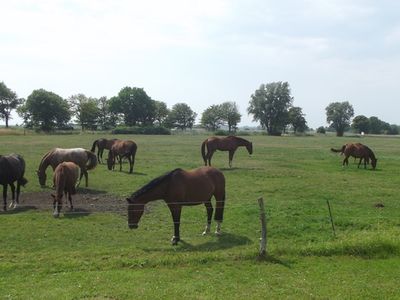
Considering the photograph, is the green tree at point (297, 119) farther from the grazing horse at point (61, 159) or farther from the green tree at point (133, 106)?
the grazing horse at point (61, 159)

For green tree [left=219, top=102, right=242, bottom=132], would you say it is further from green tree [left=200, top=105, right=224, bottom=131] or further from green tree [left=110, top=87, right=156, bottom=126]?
green tree [left=110, top=87, right=156, bottom=126]

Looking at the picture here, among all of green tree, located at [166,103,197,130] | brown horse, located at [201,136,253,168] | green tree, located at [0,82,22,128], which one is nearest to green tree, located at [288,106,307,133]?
green tree, located at [166,103,197,130]

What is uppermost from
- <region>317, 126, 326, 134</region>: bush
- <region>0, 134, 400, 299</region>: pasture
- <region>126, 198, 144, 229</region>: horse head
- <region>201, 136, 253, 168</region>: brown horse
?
<region>317, 126, 326, 134</region>: bush

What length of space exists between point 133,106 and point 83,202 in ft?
341

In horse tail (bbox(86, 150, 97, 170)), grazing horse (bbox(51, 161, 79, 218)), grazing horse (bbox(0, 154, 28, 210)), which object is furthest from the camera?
horse tail (bbox(86, 150, 97, 170))

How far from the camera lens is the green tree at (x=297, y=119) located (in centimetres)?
11344

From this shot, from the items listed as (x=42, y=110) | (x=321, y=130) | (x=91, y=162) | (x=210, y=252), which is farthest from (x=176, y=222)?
(x=321, y=130)

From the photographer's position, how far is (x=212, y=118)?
13662 centimetres

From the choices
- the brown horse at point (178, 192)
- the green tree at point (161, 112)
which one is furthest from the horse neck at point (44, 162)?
the green tree at point (161, 112)

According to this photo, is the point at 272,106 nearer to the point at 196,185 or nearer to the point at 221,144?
the point at 221,144

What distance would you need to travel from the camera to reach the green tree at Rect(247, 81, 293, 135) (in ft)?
364

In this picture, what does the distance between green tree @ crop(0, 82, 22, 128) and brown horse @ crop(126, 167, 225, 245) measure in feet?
343

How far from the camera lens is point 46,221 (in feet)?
39.3

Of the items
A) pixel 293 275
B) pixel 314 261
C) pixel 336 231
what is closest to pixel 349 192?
pixel 336 231
